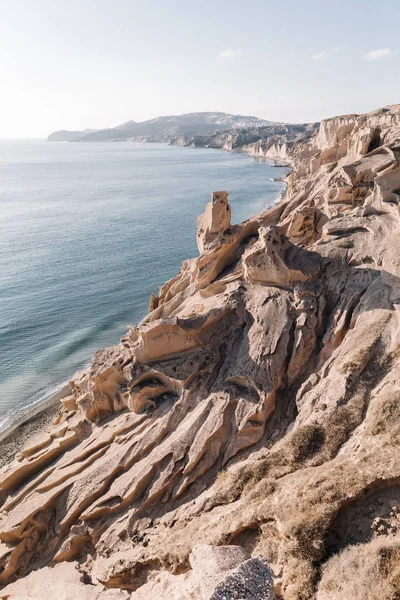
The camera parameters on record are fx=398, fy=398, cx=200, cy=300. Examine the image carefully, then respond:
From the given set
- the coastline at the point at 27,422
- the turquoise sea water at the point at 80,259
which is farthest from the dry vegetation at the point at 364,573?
the turquoise sea water at the point at 80,259

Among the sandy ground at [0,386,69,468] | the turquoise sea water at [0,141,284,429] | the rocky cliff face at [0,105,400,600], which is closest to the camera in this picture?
the rocky cliff face at [0,105,400,600]

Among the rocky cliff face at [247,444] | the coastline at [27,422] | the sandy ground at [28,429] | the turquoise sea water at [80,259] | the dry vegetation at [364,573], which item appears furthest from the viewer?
the turquoise sea water at [80,259]

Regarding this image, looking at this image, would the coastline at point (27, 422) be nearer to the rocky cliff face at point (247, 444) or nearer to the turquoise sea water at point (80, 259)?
the turquoise sea water at point (80, 259)

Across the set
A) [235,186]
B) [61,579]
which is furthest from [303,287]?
[235,186]

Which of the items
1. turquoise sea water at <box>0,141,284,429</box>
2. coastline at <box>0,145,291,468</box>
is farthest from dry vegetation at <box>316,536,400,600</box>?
turquoise sea water at <box>0,141,284,429</box>

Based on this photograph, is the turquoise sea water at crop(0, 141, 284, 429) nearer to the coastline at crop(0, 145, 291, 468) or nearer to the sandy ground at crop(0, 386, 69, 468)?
the coastline at crop(0, 145, 291, 468)

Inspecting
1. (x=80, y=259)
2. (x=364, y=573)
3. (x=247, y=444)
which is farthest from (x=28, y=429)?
(x=80, y=259)

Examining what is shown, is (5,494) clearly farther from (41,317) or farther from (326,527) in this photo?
(41,317)
